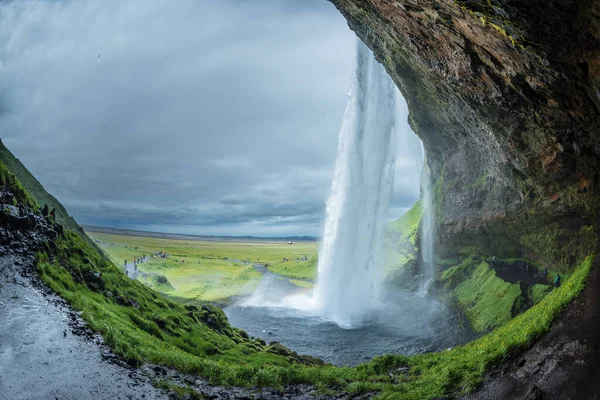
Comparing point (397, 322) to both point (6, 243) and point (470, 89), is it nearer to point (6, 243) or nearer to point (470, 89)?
point (470, 89)

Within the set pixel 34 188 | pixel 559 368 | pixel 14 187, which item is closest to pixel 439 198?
pixel 559 368

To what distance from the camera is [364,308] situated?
5284 centimetres

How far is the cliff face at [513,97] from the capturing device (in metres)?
19.3

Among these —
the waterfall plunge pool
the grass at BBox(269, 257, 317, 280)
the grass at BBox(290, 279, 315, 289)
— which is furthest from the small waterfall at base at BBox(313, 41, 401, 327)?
the grass at BBox(269, 257, 317, 280)

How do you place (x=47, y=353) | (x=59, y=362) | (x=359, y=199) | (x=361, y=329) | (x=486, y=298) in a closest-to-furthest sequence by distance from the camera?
1. (x=59, y=362)
2. (x=47, y=353)
3. (x=361, y=329)
4. (x=486, y=298)
5. (x=359, y=199)

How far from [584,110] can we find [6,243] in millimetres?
39221

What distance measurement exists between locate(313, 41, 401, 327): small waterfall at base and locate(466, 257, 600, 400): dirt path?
1549 inches

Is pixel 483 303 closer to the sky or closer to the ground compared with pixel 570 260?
closer to the ground

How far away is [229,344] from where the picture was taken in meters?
31.1

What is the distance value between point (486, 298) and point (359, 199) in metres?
25.7

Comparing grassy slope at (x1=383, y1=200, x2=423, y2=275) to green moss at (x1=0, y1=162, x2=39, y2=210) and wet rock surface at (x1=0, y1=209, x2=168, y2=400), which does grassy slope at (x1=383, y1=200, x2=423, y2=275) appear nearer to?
green moss at (x1=0, y1=162, x2=39, y2=210)

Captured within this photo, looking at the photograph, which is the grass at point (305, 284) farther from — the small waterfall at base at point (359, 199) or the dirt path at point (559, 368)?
the dirt path at point (559, 368)

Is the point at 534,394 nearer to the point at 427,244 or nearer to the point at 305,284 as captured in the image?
the point at 427,244

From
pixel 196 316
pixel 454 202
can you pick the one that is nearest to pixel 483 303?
pixel 454 202
